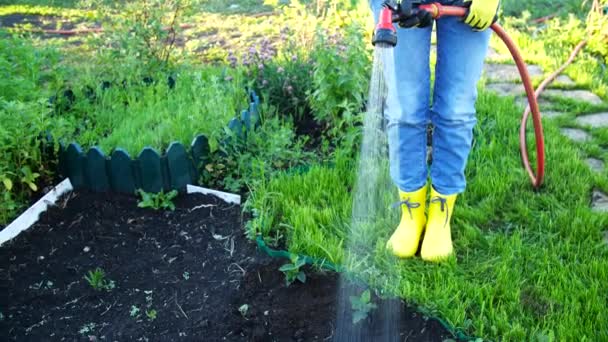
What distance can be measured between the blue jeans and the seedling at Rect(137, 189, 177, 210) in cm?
111

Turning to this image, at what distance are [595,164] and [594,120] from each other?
0.55 metres

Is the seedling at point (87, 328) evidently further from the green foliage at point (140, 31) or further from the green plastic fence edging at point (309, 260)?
the green foliage at point (140, 31)

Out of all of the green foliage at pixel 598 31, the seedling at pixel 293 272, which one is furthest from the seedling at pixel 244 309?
the green foliage at pixel 598 31

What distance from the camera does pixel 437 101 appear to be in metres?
2.43

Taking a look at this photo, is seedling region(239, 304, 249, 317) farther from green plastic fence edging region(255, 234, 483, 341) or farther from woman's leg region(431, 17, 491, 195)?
woman's leg region(431, 17, 491, 195)

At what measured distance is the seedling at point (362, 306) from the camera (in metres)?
2.29

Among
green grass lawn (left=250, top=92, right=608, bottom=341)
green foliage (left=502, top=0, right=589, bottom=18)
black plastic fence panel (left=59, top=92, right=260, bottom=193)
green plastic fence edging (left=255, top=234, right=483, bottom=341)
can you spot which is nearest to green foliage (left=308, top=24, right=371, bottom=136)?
green grass lawn (left=250, top=92, right=608, bottom=341)

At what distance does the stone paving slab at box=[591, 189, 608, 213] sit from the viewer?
2.89 meters

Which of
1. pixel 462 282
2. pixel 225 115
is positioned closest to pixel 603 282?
pixel 462 282

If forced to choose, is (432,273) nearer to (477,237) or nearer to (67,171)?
(477,237)

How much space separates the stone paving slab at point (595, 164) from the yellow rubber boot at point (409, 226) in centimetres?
112

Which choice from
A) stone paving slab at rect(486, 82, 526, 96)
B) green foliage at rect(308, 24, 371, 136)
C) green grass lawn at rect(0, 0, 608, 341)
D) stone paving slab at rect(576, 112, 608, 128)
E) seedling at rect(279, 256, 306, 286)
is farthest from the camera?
stone paving slab at rect(486, 82, 526, 96)

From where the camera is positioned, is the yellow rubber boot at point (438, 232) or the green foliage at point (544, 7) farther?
the green foliage at point (544, 7)

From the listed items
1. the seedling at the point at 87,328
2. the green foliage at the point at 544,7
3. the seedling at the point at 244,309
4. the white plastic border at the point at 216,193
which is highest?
the green foliage at the point at 544,7
